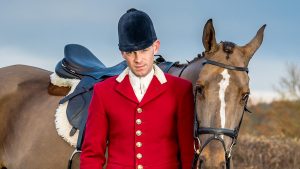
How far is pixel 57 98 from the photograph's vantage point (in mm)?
5477

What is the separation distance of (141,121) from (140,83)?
0.25m

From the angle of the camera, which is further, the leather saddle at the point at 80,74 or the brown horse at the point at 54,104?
the leather saddle at the point at 80,74

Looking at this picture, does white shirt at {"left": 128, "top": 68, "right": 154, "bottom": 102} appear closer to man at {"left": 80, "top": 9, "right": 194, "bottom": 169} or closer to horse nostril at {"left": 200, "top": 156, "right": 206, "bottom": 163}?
man at {"left": 80, "top": 9, "right": 194, "bottom": 169}

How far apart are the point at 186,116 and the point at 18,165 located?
270 centimetres

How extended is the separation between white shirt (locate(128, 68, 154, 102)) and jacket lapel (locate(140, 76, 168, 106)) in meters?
0.03

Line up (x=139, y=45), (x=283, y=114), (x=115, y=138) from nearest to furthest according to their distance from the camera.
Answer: (x=139, y=45), (x=115, y=138), (x=283, y=114)

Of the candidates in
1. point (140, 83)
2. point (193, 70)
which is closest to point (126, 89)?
point (140, 83)

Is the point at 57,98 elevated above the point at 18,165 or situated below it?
above

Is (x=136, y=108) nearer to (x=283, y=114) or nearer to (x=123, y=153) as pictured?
(x=123, y=153)

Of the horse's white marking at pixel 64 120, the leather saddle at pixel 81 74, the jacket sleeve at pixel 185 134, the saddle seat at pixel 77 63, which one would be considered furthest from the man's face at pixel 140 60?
the saddle seat at pixel 77 63

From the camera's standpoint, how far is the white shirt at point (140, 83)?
11.0 ft

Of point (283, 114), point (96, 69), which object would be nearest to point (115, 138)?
point (96, 69)

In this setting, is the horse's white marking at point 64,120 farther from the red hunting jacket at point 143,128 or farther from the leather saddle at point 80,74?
the red hunting jacket at point 143,128

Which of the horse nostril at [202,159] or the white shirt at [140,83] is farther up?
the white shirt at [140,83]
